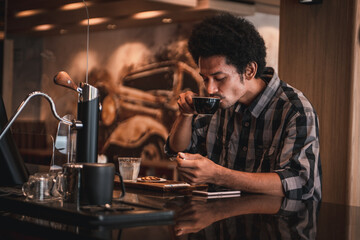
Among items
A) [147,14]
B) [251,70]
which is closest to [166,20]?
[147,14]

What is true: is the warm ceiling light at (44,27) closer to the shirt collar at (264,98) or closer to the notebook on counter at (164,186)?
the shirt collar at (264,98)

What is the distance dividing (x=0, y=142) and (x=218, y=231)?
88cm

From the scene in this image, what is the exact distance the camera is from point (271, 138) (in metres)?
2.40

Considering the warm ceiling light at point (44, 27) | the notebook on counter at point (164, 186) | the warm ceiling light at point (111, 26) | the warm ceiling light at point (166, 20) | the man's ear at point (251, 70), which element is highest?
the warm ceiling light at point (166, 20)

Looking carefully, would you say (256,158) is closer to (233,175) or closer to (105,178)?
(233,175)

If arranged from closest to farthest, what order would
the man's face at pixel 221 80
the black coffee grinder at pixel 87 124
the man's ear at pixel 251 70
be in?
the black coffee grinder at pixel 87 124 < the man's face at pixel 221 80 < the man's ear at pixel 251 70

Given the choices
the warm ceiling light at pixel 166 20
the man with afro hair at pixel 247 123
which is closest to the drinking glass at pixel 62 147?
the man with afro hair at pixel 247 123

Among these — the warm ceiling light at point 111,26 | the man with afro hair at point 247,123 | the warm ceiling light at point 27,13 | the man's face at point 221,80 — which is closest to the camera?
the man with afro hair at point 247,123

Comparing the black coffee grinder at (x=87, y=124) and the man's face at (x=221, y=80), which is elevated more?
the man's face at (x=221, y=80)

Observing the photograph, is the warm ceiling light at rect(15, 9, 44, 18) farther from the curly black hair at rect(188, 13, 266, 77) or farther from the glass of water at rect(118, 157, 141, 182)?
the glass of water at rect(118, 157, 141, 182)

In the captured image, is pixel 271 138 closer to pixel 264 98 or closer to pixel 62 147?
pixel 264 98

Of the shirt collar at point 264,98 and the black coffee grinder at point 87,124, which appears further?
the shirt collar at point 264,98

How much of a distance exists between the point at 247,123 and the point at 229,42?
0.38 metres

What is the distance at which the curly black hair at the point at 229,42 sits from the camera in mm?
2432
